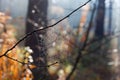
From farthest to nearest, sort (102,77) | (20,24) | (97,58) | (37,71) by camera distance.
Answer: (20,24) < (97,58) < (102,77) < (37,71)

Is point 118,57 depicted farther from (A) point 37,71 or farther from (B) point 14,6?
(B) point 14,6

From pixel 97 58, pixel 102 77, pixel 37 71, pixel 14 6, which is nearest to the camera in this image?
pixel 37 71

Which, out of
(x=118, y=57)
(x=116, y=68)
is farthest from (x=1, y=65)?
(x=118, y=57)

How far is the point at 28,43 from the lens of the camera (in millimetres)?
5621

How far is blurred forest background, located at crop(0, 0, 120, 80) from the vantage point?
4207mm

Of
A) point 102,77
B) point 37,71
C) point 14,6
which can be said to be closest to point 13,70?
point 37,71

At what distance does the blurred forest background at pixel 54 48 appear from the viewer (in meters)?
4.21

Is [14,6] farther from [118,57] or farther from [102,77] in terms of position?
[102,77]

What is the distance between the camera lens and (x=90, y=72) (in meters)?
8.61

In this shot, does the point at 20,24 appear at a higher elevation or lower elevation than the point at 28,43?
higher

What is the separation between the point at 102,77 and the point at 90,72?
0.38 metres

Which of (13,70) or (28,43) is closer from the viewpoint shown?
(13,70)

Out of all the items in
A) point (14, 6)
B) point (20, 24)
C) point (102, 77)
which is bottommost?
point (102, 77)

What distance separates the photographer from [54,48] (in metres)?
8.11
